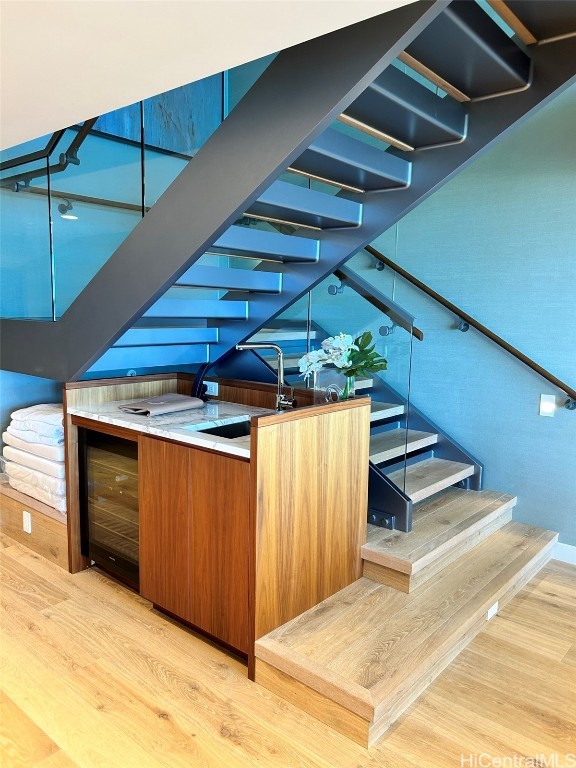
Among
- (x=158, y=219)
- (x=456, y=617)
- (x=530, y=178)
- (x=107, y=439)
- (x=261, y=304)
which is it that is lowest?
(x=456, y=617)

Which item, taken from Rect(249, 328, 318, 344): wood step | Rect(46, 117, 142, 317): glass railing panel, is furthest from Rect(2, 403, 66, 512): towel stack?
Rect(249, 328, 318, 344): wood step

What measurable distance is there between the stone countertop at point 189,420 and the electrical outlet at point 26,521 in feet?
2.79

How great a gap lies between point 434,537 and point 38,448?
2.24 meters

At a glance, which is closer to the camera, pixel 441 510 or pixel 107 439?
pixel 107 439

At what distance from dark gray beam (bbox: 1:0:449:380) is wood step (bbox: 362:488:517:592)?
5.23 feet

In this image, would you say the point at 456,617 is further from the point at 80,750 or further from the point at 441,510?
the point at 80,750

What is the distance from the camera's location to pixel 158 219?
2.34 meters

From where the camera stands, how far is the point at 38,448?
322cm

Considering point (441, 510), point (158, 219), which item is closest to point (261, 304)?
point (158, 219)

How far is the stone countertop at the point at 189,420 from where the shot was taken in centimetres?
228

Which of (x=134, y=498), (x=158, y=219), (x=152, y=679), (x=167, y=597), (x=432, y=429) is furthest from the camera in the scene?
(x=432, y=429)

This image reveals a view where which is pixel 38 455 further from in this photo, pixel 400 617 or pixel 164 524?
pixel 400 617

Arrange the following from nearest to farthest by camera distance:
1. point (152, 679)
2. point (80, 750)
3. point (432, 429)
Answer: point (80, 750) < point (152, 679) < point (432, 429)

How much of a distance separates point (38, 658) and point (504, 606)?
2.13m
